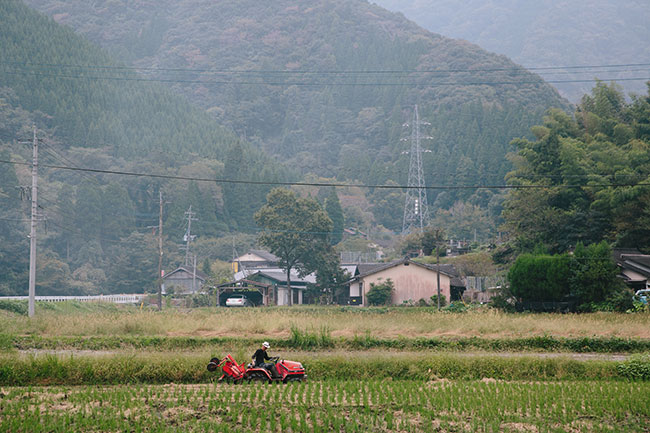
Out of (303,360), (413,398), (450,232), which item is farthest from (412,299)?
(450,232)

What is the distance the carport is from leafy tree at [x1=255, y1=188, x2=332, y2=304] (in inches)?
145

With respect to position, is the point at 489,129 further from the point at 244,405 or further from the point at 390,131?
the point at 244,405

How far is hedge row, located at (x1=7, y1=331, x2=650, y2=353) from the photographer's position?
21406 millimetres

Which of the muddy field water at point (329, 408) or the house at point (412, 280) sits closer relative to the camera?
the muddy field water at point (329, 408)

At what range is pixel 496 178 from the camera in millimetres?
107688

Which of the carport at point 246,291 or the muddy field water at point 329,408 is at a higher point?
the carport at point 246,291

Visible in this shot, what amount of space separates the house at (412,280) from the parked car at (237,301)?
30.0ft

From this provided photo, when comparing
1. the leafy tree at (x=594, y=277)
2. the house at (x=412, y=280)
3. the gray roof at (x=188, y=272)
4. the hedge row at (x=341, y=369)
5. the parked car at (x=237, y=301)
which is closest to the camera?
the hedge row at (x=341, y=369)

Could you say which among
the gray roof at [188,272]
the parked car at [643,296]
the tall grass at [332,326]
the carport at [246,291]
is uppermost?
the gray roof at [188,272]

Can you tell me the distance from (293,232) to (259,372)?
41.7 metres

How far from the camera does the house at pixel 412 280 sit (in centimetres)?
4653

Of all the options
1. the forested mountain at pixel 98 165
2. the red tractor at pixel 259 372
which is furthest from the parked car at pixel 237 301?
the red tractor at pixel 259 372

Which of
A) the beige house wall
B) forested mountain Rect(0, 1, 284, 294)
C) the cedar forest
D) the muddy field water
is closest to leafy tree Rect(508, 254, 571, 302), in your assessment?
the cedar forest

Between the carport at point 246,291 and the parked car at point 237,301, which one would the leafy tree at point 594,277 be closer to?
the carport at point 246,291
